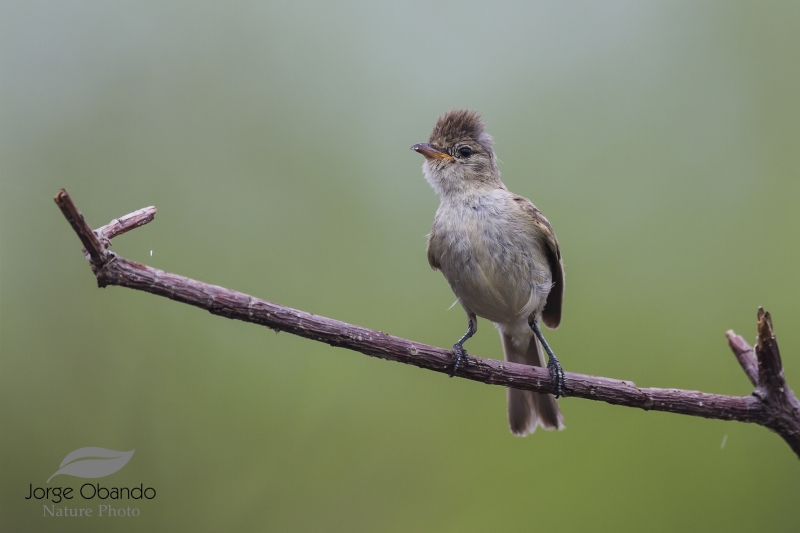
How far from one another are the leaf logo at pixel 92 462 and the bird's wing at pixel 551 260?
2.89m

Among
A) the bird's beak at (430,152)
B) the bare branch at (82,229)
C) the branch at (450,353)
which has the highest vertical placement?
the bird's beak at (430,152)

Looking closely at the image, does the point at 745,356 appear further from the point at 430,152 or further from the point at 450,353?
the point at 430,152

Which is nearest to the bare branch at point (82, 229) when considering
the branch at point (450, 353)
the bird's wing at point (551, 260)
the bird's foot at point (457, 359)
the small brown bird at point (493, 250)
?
the branch at point (450, 353)

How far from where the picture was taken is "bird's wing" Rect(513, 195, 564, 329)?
3512mm

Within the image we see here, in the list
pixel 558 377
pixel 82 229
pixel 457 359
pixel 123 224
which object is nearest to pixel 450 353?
pixel 457 359

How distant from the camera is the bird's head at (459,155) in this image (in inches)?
147

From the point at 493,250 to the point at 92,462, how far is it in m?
2.83

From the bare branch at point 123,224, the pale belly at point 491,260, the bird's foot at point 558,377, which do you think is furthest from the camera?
the pale belly at point 491,260

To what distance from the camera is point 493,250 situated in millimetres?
3375

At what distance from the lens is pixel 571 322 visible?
4.64 metres

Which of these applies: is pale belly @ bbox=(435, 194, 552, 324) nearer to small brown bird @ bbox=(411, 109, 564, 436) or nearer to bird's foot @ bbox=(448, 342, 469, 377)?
small brown bird @ bbox=(411, 109, 564, 436)

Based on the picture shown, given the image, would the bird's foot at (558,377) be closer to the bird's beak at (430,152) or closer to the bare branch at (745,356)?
the bare branch at (745,356)

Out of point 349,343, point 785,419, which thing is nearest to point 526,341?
point 785,419

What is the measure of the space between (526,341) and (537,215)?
88cm
